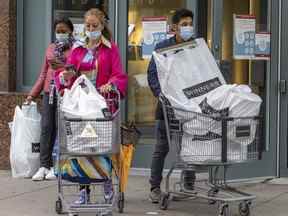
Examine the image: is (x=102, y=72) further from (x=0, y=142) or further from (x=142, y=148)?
(x=0, y=142)

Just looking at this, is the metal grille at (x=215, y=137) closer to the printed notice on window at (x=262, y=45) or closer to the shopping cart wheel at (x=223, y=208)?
the shopping cart wheel at (x=223, y=208)

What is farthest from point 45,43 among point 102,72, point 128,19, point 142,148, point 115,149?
point 115,149

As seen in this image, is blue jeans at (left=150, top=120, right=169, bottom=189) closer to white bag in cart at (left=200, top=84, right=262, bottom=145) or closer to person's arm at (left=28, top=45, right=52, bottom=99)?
white bag in cart at (left=200, top=84, right=262, bottom=145)

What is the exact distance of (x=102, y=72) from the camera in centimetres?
643

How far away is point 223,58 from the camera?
7.86 m

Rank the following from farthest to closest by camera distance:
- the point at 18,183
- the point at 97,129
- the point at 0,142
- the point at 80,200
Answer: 1. the point at 0,142
2. the point at 18,183
3. the point at 80,200
4. the point at 97,129

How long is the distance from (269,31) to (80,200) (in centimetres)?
317

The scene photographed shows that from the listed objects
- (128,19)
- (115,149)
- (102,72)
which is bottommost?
(115,149)

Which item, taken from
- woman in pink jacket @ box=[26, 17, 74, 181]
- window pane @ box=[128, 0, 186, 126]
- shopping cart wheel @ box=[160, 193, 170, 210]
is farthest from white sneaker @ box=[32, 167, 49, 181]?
shopping cart wheel @ box=[160, 193, 170, 210]

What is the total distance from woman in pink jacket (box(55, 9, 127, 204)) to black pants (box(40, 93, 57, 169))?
1613 millimetres

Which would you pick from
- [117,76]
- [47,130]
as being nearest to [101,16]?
[117,76]

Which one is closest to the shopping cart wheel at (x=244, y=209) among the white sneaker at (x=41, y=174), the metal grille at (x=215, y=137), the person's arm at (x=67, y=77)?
the metal grille at (x=215, y=137)

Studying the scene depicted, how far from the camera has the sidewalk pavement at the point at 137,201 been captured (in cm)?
649

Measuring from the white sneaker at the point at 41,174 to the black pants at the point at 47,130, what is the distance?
53mm
